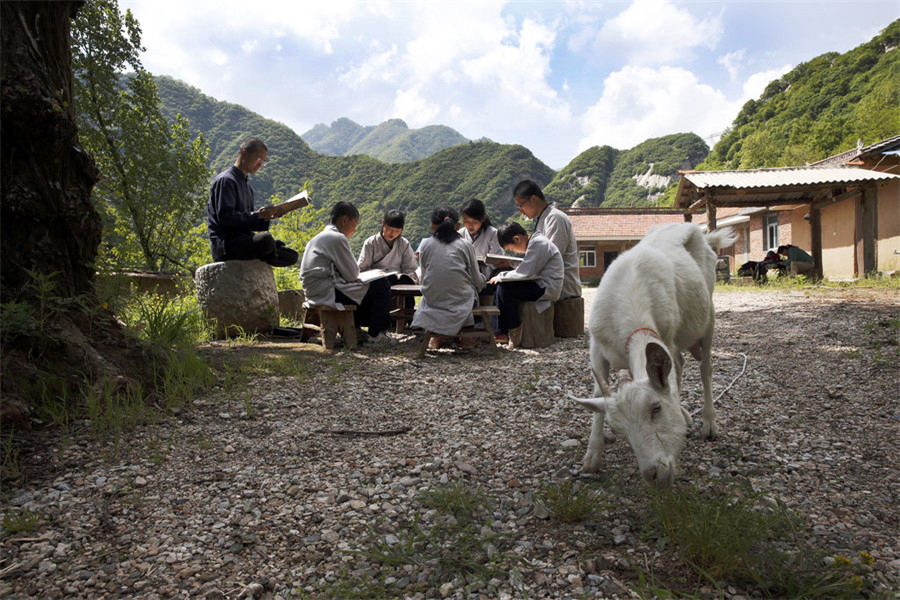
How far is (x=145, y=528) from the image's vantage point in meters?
2.13

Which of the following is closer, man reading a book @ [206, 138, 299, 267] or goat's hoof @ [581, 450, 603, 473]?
goat's hoof @ [581, 450, 603, 473]

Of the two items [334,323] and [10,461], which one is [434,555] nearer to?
[10,461]

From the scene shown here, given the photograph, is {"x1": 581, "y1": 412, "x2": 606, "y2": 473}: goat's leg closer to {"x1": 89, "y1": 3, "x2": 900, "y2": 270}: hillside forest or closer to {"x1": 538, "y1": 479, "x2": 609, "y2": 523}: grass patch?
{"x1": 538, "y1": 479, "x2": 609, "y2": 523}: grass patch

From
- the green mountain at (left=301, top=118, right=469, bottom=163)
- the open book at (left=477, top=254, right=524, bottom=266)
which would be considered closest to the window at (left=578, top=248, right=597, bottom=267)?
the open book at (left=477, top=254, right=524, bottom=266)

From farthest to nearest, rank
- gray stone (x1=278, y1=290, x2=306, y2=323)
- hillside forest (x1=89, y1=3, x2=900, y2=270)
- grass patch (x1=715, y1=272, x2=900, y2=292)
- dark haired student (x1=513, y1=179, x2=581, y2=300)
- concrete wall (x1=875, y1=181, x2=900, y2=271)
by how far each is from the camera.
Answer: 1. hillside forest (x1=89, y1=3, x2=900, y2=270)
2. concrete wall (x1=875, y1=181, x2=900, y2=271)
3. grass patch (x1=715, y1=272, x2=900, y2=292)
4. gray stone (x1=278, y1=290, x2=306, y2=323)
5. dark haired student (x1=513, y1=179, x2=581, y2=300)

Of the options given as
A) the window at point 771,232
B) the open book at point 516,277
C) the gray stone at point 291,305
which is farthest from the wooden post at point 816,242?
the gray stone at point 291,305

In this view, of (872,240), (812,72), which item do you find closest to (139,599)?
(872,240)

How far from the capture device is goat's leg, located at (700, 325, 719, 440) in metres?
3.07

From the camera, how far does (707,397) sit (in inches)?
123

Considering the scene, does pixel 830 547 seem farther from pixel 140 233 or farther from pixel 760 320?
pixel 140 233

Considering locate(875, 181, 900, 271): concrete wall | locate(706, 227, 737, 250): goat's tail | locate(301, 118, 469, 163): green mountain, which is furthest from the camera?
locate(301, 118, 469, 163): green mountain

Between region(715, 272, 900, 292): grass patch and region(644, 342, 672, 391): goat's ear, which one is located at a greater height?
region(644, 342, 672, 391): goat's ear

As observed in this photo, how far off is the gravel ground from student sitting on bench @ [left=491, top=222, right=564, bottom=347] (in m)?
1.63

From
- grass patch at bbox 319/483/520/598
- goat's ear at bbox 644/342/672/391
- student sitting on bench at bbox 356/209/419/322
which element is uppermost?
student sitting on bench at bbox 356/209/419/322
